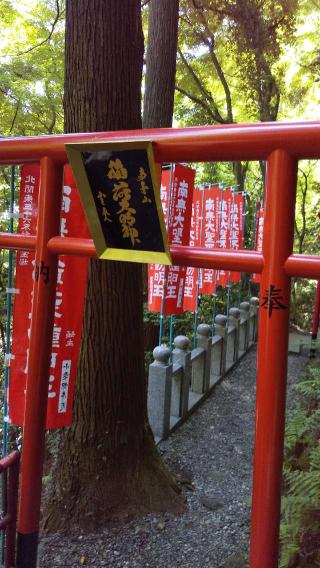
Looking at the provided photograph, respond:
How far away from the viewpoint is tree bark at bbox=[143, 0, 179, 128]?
6.27 m

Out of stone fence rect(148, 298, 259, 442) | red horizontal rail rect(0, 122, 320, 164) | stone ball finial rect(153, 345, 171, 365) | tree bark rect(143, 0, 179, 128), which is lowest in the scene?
stone fence rect(148, 298, 259, 442)

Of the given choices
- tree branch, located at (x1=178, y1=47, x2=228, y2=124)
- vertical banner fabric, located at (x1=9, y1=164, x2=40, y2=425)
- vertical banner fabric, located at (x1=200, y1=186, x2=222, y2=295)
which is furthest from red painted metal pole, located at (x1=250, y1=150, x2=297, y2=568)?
tree branch, located at (x1=178, y1=47, x2=228, y2=124)

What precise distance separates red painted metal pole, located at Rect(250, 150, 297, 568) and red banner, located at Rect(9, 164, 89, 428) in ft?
3.84

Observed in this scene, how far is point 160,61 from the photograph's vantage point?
20.8 ft

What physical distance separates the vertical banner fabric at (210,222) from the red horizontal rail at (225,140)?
5.39 meters

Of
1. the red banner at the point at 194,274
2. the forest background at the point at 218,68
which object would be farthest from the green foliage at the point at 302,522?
the forest background at the point at 218,68

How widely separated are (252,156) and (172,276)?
377 cm

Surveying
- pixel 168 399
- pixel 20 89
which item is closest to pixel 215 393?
pixel 168 399

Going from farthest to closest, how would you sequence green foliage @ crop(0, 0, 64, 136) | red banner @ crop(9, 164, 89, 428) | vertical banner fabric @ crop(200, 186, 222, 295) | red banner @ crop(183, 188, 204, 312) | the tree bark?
green foliage @ crop(0, 0, 64, 136), vertical banner fabric @ crop(200, 186, 222, 295), the tree bark, red banner @ crop(183, 188, 204, 312), red banner @ crop(9, 164, 89, 428)

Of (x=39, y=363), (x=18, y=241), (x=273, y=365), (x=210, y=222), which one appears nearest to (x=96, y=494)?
(x=39, y=363)

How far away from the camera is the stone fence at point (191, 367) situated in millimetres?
4762

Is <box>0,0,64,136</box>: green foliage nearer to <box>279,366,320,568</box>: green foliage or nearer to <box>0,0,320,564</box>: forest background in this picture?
<box>0,0,320,564</box>: forest background

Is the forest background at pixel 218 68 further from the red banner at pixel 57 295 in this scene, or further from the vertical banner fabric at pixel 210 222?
the red banner at pixel 57 295

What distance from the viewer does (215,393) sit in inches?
259
